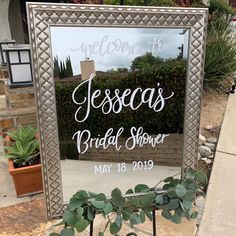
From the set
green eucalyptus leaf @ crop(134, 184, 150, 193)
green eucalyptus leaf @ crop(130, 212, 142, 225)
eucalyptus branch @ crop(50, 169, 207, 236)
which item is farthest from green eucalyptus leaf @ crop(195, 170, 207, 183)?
green eucalyptus leaf @ crop(130, 212, 142, 225)

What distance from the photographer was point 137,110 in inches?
73.4

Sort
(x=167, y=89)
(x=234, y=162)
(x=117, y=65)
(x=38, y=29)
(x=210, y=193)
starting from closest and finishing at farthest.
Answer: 1. (x=38, y=29)
2. (x=117, y=65)
3. (x=167, y=89)
4. (x=210, y=193)
5. (x=234, y=162)

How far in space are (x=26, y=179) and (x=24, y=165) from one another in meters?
0.11

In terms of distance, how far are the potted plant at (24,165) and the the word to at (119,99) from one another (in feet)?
2.49

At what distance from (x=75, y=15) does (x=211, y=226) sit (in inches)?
59.9

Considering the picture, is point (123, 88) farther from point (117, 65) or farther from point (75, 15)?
point (75, 15)

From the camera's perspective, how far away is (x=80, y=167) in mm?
1879

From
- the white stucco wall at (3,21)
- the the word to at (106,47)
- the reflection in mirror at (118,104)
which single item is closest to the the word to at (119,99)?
the reflection in mirror at (118,104)

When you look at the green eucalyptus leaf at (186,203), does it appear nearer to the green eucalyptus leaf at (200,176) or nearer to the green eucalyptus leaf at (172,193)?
the green eucalyptus leaf at (172,193)

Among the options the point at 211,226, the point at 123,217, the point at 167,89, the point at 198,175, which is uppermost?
the point at 167,89

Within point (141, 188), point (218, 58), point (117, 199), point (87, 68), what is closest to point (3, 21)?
point (218, 58)

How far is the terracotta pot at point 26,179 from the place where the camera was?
2.28 metres

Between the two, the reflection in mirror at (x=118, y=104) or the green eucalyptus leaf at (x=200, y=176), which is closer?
the reflection in mirror at (x=118, y=104)

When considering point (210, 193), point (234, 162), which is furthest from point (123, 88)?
point (234, 162)
